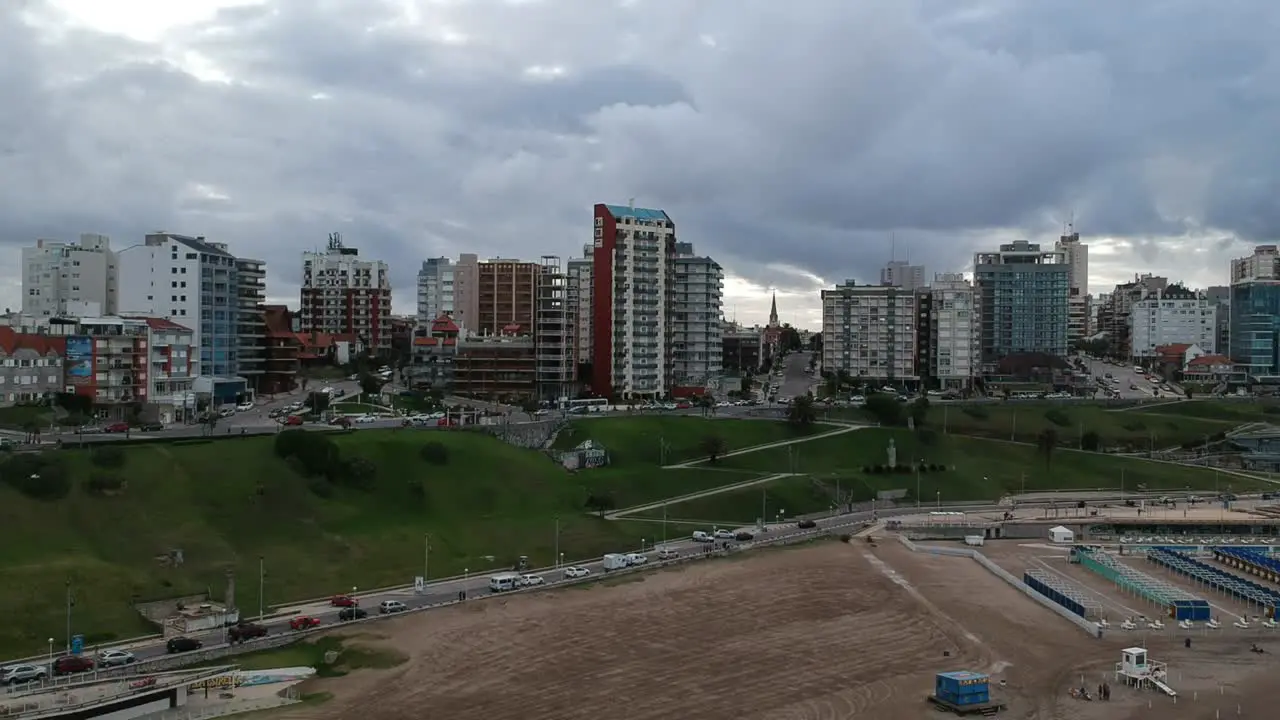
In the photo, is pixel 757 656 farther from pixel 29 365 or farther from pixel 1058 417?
pixel 1058 417

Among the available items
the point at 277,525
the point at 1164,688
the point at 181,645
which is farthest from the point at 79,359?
the point at 1164,688

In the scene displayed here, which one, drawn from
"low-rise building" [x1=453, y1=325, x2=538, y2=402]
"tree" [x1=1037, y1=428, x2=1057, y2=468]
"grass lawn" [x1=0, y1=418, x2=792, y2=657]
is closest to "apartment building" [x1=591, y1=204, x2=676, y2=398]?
"low-rise building" [x1=453, y1=325, x2=538, y2=402]

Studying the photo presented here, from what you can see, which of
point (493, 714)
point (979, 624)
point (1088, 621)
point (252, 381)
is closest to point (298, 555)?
point (493, 714)

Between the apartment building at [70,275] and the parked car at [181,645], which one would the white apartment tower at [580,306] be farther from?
the parked car at [181,645]

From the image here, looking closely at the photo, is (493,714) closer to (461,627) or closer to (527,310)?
(461,627)

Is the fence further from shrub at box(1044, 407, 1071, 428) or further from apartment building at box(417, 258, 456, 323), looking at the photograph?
apartment building at box(417, 258, 456, 323)

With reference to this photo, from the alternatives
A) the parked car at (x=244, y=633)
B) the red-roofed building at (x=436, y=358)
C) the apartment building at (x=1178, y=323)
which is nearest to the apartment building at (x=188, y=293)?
the red-roofed building at (x=436, y=358)
